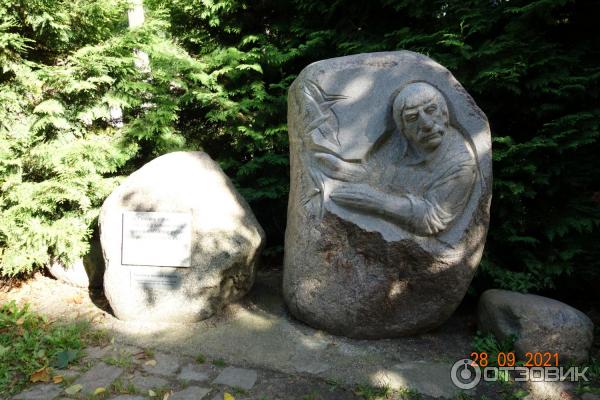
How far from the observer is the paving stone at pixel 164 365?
2934 mm

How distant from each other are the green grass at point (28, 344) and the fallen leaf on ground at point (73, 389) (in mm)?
325

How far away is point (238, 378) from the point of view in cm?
286

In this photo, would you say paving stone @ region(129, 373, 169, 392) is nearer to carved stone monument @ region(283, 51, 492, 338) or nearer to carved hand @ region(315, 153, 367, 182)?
carved stone monument @ region(283, 51, 492, 338)

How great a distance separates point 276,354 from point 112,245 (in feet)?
5.66

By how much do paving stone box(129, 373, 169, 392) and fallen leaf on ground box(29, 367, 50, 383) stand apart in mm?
569

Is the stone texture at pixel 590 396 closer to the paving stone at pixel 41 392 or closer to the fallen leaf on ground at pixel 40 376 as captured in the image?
the paving stone at pixel 41 392

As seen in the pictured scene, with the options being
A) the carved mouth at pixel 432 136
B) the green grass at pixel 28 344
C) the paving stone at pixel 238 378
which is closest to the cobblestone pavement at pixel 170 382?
the paving stone at pixel 238 378

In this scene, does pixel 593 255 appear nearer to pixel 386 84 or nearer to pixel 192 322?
pixel 386 84

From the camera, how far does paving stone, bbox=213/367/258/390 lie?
2.79m

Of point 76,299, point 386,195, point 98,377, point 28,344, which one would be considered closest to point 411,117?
point 386,195

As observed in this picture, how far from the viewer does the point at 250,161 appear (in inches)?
203

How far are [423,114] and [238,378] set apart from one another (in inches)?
87.6

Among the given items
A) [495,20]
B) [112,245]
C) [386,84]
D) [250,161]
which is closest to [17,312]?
[112,245]

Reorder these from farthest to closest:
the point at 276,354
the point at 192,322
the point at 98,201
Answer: the point at 98,201 → the point at 192,322 → the point at 276,354
